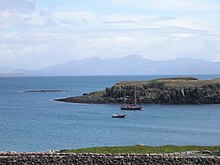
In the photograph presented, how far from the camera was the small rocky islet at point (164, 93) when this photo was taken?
142 metres

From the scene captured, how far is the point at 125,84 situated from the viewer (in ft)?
517

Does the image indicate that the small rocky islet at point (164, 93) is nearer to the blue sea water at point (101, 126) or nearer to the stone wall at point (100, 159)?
the blue sea water at point (101, 126)

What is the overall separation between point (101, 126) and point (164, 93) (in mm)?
54301

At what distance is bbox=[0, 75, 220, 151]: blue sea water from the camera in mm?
69438

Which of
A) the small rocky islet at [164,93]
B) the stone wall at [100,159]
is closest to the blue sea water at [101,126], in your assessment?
the small rocky islet at [164,93]

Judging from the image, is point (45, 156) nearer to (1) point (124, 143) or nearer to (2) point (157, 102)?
(1) point (124, 143)

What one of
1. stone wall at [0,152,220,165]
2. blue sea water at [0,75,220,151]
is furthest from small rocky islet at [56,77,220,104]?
stone wall at [0,152,220,165]

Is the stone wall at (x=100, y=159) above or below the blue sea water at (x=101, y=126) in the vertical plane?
above

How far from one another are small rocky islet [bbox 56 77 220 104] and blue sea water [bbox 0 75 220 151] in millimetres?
8089

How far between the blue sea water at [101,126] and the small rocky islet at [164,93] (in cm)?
809

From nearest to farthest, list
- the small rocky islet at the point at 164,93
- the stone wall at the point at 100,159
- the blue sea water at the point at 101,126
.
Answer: the stone wall at the point at 100,159
the blue sea water at the point at 101,126
the small rocky islet at the point at 164,93

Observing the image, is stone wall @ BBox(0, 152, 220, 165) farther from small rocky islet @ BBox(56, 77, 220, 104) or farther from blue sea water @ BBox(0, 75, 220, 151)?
small rocky islet @ BBox(56, 77, 220, 104)

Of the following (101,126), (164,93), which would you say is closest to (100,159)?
(101,126)

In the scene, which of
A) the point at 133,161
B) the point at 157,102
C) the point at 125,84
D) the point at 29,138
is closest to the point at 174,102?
the point at 157,102
